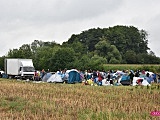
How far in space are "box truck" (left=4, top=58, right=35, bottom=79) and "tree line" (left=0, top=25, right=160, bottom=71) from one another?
18505 millimetres

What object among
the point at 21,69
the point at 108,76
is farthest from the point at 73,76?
the point at 21,69

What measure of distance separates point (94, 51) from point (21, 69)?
58522 millimetres

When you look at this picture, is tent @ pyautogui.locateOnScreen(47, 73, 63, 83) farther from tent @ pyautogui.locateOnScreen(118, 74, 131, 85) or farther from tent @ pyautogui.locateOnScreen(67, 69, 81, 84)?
tent @ pyautogui.locateOnScreen(118, 74, 131, 85)

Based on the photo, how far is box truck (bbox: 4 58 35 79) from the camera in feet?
162

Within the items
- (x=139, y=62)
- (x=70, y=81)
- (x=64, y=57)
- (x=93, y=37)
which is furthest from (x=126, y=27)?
(x=70, y=81)

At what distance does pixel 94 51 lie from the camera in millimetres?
107000

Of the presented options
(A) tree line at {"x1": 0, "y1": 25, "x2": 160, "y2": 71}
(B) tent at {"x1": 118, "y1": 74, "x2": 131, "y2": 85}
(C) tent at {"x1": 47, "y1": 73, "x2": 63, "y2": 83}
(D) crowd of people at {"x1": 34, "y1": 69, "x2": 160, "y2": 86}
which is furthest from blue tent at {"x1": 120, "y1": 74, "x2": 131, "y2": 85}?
(A) tree line at {"x1": 0, "y1": 25, "x2": 160, "y2": 71}

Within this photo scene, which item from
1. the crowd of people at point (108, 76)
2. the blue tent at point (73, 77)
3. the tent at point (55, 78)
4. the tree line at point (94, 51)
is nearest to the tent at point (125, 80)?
the crowd of people at point (108, 76)

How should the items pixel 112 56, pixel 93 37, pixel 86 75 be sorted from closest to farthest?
pixel 86 75, pixel 112 56, pixel 93 37

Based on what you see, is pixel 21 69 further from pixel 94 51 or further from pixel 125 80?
pixel 94 51

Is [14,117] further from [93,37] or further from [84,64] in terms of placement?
[93,37]

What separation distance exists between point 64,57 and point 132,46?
53.6 meters

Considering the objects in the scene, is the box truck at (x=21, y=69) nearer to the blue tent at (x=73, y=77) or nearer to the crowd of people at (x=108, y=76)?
the crowd of people at (x=108, y=76)

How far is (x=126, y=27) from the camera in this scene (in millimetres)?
133375
